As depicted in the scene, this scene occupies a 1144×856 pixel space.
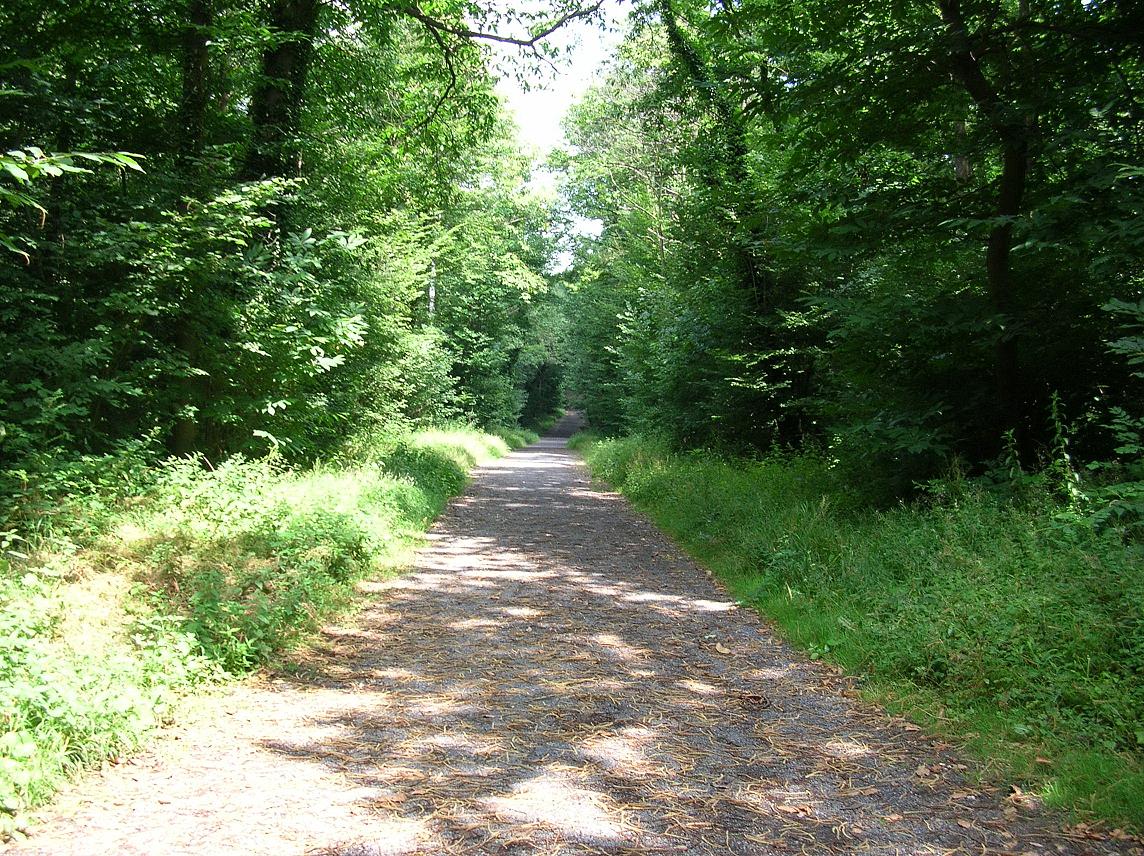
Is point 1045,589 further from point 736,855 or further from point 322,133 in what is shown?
point 322,133

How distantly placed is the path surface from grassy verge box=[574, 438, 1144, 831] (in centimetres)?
31

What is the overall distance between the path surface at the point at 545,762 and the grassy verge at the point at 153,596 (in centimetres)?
26

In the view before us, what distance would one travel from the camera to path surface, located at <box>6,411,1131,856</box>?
10.3ft

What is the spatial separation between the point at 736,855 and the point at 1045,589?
308cm

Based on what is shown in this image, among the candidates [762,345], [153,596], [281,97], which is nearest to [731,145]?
[762,345]

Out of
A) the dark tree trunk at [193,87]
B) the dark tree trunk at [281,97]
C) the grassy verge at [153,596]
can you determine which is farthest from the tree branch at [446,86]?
the grassy verge at [153,596]

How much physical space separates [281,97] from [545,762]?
34.0ft

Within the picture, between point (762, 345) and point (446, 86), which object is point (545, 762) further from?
point (446, 86)

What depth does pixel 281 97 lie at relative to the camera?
35.3 ft

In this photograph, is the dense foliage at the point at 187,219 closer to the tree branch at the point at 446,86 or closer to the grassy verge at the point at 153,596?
the tree branch at the point at 446,86

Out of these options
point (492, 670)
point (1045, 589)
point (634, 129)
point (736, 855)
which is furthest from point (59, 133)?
point (634, 129)

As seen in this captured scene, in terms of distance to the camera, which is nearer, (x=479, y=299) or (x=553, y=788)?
(x=553, y=788)

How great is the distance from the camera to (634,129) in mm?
24812

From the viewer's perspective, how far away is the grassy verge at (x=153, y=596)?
3611 mm
